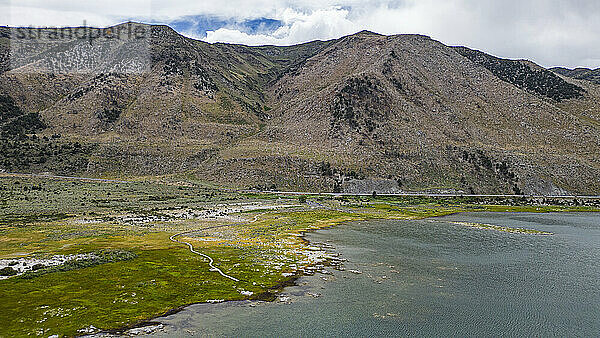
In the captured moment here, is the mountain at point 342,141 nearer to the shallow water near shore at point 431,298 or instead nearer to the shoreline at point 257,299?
the shallow water near shore at point 431,298

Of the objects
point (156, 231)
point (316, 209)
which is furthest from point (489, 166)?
point (156, 231)

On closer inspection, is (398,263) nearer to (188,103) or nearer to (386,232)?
(386,232)

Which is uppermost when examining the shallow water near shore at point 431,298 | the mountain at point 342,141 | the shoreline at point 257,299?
the mountain at point 342,141

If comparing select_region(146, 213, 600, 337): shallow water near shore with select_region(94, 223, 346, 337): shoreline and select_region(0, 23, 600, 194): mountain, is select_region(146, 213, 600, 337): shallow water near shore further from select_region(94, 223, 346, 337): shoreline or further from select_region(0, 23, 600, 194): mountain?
select_region(0, 23, 600, 194): mountain

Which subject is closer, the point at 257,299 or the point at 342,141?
the point at 257,299

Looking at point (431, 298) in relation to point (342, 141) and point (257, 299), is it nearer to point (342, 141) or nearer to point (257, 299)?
point (257, 299)

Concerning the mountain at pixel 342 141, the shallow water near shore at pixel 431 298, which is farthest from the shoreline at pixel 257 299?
the mountain at pixel 342 141

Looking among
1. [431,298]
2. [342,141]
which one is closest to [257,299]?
Result: [431,298]

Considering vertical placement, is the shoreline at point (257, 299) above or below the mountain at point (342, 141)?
below

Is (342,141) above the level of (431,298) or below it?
above
